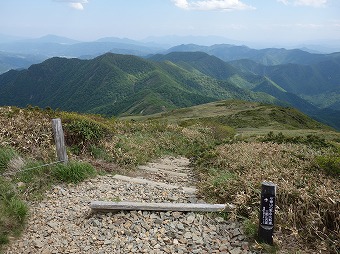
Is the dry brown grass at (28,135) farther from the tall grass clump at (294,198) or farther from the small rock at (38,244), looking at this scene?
the tall grass clump at (294,198)

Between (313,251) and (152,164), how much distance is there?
27.6ft

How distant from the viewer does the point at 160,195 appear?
7852 mm

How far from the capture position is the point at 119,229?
6.25 meters

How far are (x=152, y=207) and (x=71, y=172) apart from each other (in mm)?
3130

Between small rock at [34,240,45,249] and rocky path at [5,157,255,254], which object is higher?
rocky path at [5,157,255,254]

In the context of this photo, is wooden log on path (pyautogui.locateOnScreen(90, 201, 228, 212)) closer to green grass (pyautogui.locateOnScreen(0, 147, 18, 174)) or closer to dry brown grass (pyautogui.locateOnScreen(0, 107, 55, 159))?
green grass (pyautogui.locateOnScreen(0, 147, 18, 174))

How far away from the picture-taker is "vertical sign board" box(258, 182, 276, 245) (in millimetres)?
5234

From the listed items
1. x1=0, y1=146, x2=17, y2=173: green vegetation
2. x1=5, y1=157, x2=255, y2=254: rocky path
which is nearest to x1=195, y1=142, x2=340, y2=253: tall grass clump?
x1=5, y1=157, x2=255, y2=254: rocky path

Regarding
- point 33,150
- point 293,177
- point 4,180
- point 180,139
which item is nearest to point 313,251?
point 293,177

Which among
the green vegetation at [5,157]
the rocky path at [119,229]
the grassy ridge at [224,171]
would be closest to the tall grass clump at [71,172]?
the grassy ridge at [224,171]

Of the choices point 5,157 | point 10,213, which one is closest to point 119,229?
point 10,213

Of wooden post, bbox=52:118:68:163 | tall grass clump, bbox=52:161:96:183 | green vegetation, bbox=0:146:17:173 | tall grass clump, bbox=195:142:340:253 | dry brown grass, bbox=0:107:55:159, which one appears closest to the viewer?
tall grass clump, bbox=195:142:340:253

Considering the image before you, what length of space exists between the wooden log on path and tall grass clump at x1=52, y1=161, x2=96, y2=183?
80.2 inches

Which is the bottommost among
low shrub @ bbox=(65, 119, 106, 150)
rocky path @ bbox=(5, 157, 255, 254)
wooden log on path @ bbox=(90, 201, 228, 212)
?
rocky path @ bbox=(5, 157, 255, 254)
